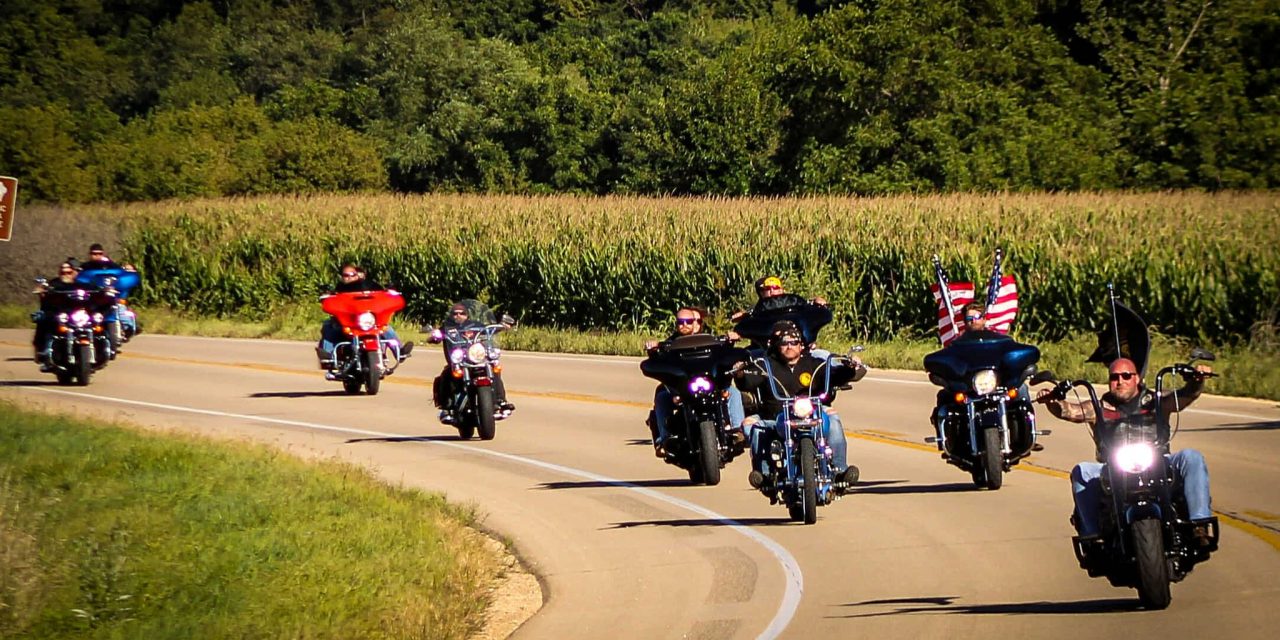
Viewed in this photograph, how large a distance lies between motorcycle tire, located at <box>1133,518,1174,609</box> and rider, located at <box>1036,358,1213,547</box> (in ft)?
0.88

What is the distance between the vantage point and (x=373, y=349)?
1032 inches

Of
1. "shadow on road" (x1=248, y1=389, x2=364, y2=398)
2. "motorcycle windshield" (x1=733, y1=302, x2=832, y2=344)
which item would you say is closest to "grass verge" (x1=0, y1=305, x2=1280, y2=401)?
"shadow on road" (x1=248, y1=389, x2=364, y2=398)

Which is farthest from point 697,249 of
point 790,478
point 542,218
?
point 790,478

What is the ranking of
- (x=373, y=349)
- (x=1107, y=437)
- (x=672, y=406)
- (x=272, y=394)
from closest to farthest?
(x=1107, y=437) → (x=672, y=406) → (x=373, y=349) → (x=272, y=394)

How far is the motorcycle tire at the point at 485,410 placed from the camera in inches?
843

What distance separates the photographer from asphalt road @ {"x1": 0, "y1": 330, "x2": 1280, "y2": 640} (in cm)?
1178

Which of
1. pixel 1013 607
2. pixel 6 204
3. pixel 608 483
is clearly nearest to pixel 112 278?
pixel 6 204

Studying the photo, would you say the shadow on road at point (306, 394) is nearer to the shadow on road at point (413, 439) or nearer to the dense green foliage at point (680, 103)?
the shadow on road at point (413, 439)

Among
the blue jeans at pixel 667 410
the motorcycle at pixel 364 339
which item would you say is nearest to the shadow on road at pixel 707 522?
the blue jeans at pixel 667 410

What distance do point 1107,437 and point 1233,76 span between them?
2144 inches

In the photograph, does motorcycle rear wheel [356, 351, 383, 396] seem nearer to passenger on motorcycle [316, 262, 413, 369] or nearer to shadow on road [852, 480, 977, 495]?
passenger on motorcycle [316, 262, 413, 369]

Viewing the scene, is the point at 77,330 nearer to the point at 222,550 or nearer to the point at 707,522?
the point at 707,522

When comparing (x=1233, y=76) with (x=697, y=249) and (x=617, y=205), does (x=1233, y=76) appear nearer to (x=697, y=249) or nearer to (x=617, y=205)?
(x=617, y=205)

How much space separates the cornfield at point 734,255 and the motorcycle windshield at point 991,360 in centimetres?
1369
